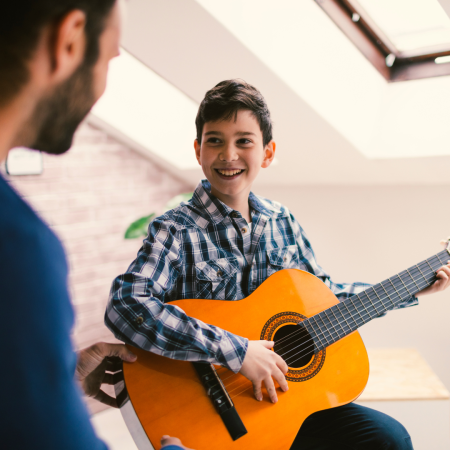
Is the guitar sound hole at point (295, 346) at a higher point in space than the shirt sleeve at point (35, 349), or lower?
lower

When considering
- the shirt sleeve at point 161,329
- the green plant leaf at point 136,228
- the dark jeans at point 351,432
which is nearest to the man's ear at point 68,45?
the shirt sleeve at point 161,329

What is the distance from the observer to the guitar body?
0.89 meters

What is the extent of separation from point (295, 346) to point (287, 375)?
0.09 metres

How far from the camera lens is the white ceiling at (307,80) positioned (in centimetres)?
141

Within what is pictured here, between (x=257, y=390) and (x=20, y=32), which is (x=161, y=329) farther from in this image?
(x=20, y=32)

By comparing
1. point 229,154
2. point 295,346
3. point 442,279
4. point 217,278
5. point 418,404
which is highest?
point 229,154

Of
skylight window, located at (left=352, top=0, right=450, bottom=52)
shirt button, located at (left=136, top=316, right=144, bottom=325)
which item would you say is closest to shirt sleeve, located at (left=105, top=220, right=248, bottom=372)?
shirt button, located at (left=136, top=316, right=144, bottom=325)

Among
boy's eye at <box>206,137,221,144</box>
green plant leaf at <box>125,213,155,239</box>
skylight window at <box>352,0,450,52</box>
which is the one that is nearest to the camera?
boy's eye at <box>206,137,221,144</box>

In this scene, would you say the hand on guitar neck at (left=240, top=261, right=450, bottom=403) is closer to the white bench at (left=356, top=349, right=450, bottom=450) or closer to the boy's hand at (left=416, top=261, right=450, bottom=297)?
the boy's hand at (left=416, top=261, right=450, bottom=297)

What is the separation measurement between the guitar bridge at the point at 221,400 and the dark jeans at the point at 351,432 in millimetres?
305

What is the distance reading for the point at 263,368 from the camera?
945mm

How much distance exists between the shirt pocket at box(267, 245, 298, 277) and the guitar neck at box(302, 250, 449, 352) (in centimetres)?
21

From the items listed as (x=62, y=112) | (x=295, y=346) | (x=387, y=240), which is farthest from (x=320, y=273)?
(x=62, y=112)

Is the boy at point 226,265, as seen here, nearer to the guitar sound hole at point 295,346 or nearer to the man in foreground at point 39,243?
the guitar sound hole at point 295,346
